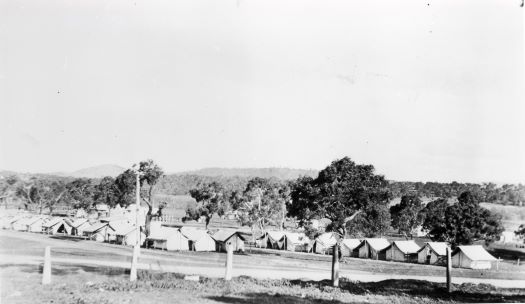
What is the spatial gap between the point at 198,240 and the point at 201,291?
36105mm

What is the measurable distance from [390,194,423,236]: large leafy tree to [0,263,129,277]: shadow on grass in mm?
64497

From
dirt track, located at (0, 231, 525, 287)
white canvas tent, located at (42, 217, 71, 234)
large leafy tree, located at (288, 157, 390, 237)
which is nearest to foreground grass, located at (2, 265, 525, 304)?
large leafy tree, located at (288, 157, 390, 237)

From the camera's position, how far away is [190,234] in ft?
185

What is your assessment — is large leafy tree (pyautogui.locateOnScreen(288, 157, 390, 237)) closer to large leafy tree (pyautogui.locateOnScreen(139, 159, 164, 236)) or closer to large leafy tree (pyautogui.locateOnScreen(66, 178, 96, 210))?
large leafy tree (pyautogui.locateOnScreen(139, 159, 164, 236))

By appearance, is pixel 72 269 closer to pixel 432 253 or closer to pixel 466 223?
pixel 432 253

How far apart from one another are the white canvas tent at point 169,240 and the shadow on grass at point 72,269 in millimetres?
22660

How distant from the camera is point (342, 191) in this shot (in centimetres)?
2584

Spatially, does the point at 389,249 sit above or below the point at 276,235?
below

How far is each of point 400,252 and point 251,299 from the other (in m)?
44.2

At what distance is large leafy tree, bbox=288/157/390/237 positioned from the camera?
85.3 feet

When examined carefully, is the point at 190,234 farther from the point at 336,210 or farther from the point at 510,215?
the point at 510,215

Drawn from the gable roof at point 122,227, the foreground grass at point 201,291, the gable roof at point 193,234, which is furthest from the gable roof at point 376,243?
the foreground grass at point 201,291

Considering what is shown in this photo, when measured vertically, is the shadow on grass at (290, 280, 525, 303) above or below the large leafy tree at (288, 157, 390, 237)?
below

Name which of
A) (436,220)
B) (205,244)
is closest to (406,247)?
(436,220)
